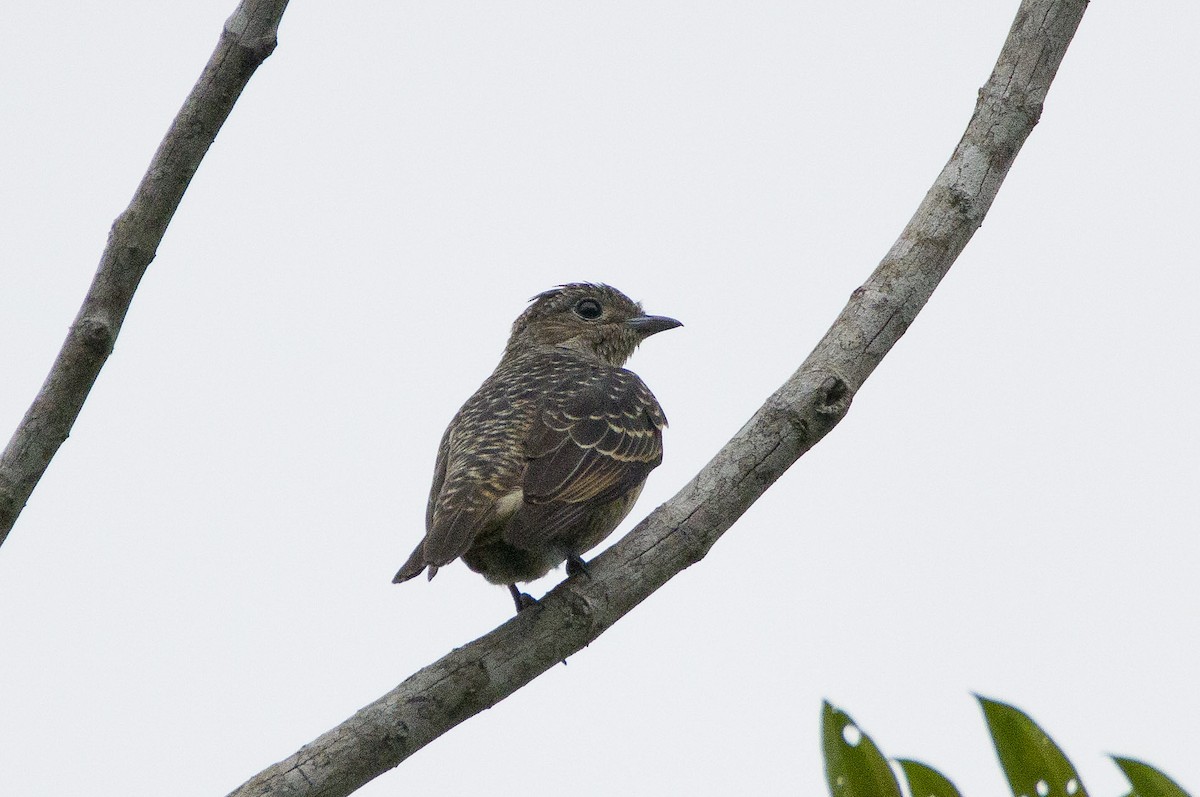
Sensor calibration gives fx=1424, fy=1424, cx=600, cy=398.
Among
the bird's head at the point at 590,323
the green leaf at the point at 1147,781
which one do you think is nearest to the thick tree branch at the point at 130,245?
the green leaf at the point at 1147,781

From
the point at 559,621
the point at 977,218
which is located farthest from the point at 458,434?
the point at 977,218

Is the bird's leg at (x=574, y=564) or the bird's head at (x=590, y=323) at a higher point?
the bird's head at (x=590, y=323)

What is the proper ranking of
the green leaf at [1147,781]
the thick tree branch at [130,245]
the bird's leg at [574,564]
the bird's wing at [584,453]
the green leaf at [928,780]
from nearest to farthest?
1. the green leaf at [1147,781]
2. the green leaf at [928,780]
3. the thick tree branch at [130,245]
4. the bird's leg at [574,564]
5. the bird's wing at [584,453]

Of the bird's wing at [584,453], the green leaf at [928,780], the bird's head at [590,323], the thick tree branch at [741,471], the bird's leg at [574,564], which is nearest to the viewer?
the green leaf at [928,780]

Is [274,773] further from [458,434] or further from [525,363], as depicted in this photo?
[525,363]

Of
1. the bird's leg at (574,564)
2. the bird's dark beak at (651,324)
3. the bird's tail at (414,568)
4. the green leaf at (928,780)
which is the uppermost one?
the bird's dark beak at (651,324)

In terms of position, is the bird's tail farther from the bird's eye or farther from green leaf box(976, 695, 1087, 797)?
the bird's eye

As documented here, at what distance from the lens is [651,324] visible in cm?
880

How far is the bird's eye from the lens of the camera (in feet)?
29.1

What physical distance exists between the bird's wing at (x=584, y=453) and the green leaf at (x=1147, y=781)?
291cm

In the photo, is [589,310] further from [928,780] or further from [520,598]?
[928,780]

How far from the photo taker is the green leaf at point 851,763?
10.5 ft

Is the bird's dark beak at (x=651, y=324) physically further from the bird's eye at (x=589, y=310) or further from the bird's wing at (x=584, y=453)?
the bird's wing at (x=584, y=453)

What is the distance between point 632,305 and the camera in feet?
29.7
